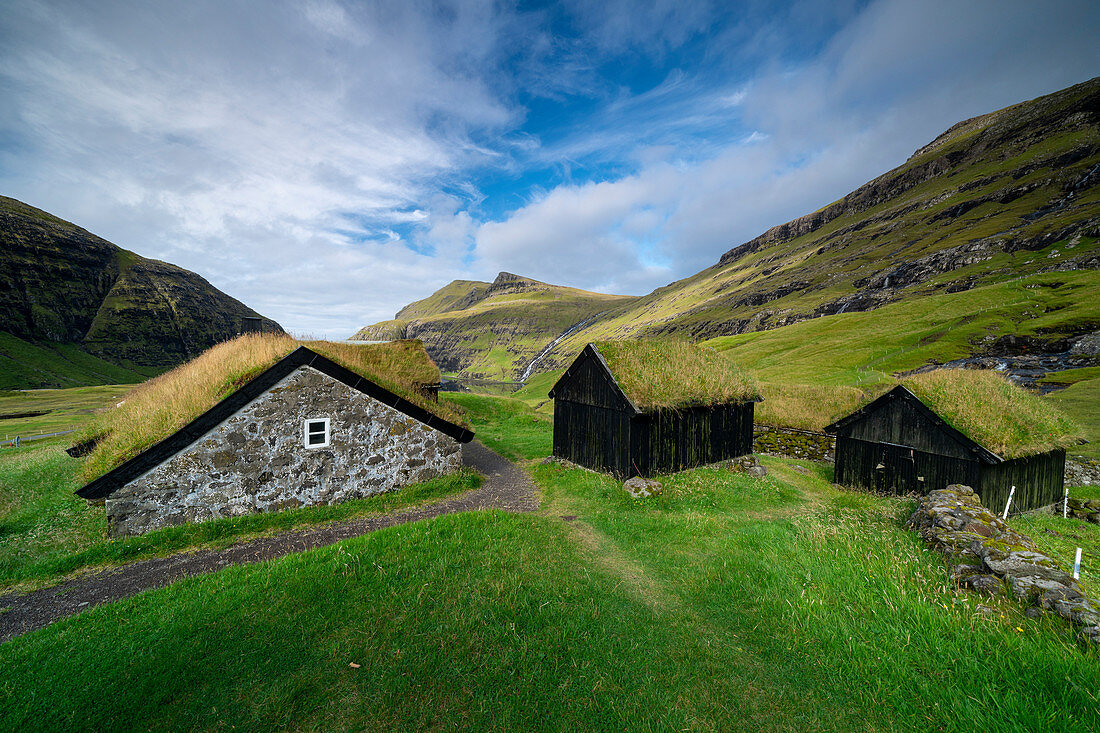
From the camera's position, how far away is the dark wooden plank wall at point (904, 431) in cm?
1638

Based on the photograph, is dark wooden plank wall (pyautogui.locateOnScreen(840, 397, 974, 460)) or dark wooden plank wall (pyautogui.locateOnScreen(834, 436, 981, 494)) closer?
dark wooden plank wall (pyautogui.locateOnScreen(834, 436, 981, 494))

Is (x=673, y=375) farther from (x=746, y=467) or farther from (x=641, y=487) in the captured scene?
(x=746, y=467)

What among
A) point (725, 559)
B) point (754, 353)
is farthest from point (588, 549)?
point (754, 353)

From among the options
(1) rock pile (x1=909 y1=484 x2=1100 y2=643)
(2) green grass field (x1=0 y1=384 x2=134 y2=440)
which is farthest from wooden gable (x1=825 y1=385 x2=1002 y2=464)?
(2) green grass field (x1=0 y1=384 x2=134 y2=440)

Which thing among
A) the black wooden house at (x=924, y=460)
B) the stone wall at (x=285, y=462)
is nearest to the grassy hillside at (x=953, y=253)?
the black wooden house at (x=924, y=460)

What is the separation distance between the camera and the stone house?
978 cm

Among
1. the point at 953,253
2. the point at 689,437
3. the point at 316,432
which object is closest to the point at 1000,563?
the point at 689,437

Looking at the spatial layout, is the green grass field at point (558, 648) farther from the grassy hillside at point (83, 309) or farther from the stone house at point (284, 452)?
the grassy hillside at point (83, 309)

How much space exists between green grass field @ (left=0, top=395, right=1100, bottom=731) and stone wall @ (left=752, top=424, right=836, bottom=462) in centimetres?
2106

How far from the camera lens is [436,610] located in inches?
252

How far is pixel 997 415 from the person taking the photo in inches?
653

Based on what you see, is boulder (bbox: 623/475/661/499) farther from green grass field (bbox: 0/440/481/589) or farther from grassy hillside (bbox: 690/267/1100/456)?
grassy hillside (bbox: 690/267/1100/456)

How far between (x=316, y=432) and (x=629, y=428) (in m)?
10.8

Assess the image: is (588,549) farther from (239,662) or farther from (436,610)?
(239,662)
